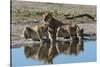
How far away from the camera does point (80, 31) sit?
2482 mm

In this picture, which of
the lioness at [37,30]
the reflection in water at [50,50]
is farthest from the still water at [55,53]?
the lioness at [37,30]

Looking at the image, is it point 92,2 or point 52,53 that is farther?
point 92,2

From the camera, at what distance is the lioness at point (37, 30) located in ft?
7.39

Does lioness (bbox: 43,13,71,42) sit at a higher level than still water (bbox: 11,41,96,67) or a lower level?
higher

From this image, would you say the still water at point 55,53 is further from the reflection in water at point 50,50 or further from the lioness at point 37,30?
the lioness at point 37,30

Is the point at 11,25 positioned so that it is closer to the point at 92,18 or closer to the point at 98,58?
the point at 92,18

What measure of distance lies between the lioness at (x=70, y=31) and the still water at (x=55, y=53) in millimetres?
86

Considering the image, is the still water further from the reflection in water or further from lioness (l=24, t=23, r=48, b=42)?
lioness (l=24, t=23, r=48, b=42)

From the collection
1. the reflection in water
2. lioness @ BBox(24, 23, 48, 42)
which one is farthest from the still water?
lioness @ BBox(24, 23, 48, 42)

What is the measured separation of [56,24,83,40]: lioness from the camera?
7.85 feet

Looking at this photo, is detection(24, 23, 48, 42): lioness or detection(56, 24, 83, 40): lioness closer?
detection(24, 23, 48, 42): lioness
